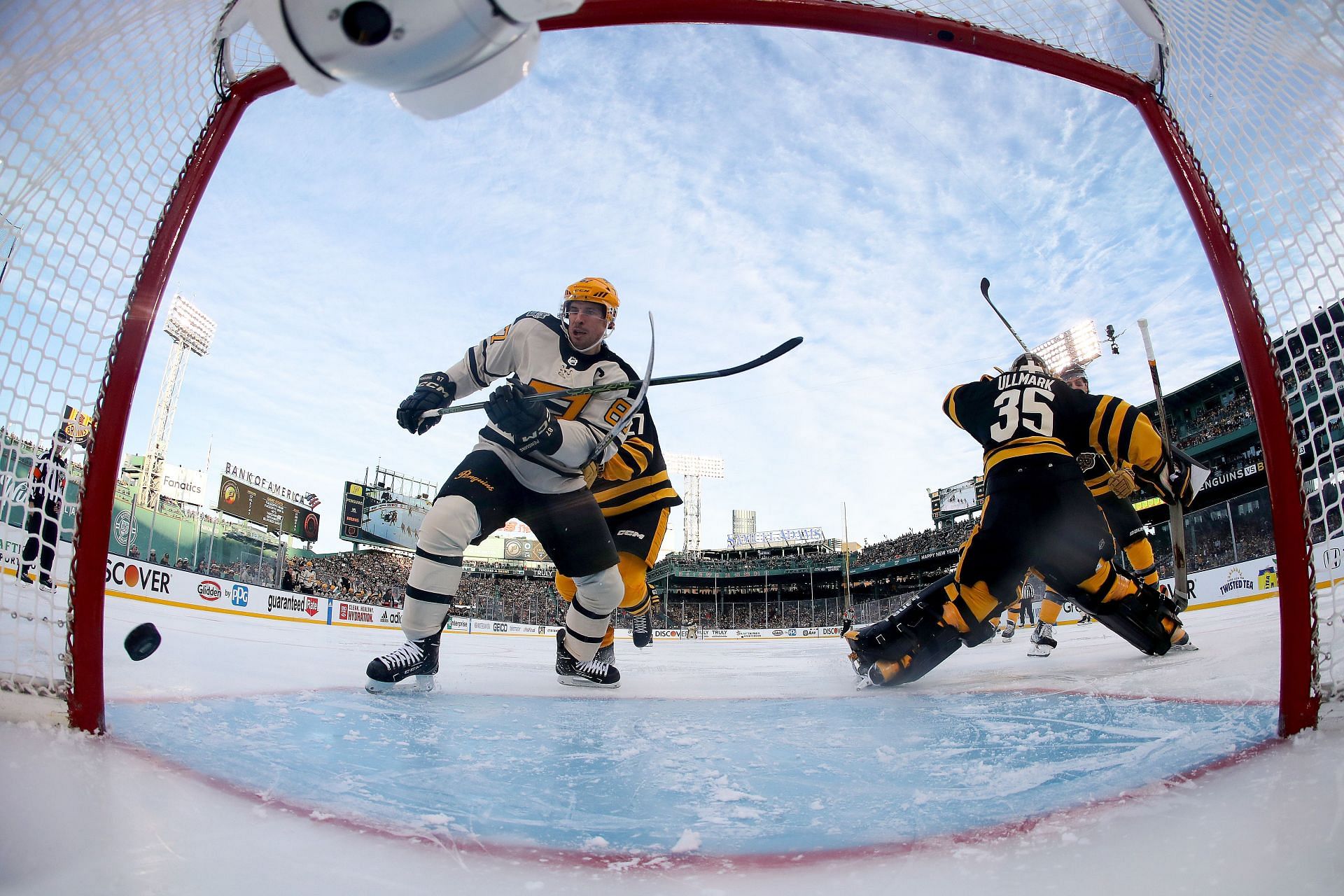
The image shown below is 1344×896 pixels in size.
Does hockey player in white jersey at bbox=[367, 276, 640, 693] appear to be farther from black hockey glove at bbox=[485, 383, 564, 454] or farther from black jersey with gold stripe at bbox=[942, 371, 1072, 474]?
black jersey with gold stripe at bbox=[942, 371, 1072, 474]

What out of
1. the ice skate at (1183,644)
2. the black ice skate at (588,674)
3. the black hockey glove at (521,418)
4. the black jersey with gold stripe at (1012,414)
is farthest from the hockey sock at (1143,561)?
the black hockey glove at (521,418)

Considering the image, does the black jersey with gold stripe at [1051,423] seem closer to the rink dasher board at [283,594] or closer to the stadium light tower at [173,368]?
the rink dasher board at [283,594]

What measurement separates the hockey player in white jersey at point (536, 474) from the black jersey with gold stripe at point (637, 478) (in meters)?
0.41

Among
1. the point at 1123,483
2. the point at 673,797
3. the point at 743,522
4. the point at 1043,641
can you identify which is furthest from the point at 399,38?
the point at 743,522

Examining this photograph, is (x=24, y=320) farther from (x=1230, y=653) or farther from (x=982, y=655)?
(x=982, y=655)

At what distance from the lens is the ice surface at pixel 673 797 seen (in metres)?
0.75

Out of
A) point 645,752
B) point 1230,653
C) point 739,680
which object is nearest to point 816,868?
point 645,752

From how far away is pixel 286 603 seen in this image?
43.7ft

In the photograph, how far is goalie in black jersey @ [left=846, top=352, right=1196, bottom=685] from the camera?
246 centimetres

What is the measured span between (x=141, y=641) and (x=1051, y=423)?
3.16 metres

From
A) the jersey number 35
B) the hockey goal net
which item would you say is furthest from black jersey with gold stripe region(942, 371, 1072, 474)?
the hockey goal net

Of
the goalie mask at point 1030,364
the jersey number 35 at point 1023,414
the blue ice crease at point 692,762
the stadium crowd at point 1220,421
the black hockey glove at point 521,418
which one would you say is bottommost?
the blue ice crease at point 692,762

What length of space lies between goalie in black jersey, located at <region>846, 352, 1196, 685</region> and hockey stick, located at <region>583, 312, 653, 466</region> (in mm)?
1335

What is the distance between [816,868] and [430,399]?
224cm
